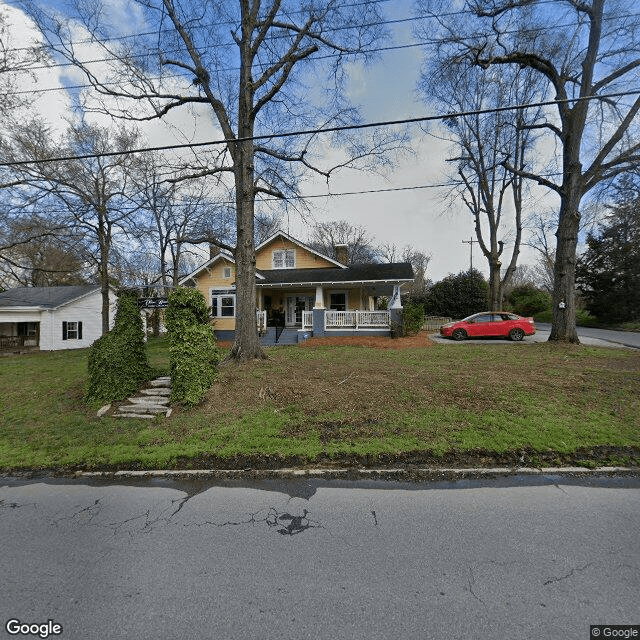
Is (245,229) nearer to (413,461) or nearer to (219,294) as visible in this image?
(413,461)

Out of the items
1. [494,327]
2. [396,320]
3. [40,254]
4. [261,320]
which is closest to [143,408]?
[261,320]

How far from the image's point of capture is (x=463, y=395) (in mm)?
5875

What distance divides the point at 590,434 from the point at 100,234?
71.7ft

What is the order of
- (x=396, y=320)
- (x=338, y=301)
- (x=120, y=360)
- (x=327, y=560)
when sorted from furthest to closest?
(x=338, y=301) → (x=396, y=320) → (x=120, y=360) → (x=327, y=560)

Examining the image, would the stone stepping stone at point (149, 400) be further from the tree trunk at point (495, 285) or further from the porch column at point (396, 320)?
the tree trunk at point (495, 285)

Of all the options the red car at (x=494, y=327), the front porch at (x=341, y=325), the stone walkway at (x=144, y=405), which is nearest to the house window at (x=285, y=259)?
the front porch at (x=341, y=325)

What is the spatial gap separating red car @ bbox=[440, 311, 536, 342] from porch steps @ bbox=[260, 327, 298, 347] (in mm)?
7985

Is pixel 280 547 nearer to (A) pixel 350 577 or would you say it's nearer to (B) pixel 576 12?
(A) pixel 350 577

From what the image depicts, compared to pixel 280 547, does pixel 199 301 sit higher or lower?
higher

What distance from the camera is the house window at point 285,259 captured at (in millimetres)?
20500

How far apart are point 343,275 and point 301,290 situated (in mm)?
3365

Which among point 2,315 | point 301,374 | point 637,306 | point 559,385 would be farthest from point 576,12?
point 2,315

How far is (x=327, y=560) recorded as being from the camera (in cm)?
230

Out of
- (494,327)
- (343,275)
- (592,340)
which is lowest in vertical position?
(592,340)
